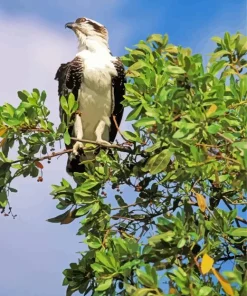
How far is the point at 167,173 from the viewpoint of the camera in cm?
448

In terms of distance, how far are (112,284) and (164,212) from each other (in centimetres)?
72

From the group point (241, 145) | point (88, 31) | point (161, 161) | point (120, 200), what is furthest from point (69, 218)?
point (88, 31)

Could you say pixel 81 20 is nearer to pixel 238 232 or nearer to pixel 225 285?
pixel 238 232

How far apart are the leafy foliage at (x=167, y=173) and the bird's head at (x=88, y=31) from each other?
1848 millimetres

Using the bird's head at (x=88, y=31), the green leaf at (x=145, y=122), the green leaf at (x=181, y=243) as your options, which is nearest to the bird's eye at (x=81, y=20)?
the bird's head at (x=88, y=31)

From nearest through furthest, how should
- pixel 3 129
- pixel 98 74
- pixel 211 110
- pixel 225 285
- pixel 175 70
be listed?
pixel 225 285 < pixel 211 110 < pixel 175 70 < pixel 3 129 < pixel 98 74

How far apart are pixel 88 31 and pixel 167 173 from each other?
9.93ft

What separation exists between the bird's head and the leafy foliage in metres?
1.85

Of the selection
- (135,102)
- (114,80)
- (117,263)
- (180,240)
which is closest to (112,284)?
(117,263)

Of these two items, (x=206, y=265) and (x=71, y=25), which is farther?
(x=71, y=25)

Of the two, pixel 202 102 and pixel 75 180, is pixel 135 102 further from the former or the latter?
pixel 75 180

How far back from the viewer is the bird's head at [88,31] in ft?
23.2

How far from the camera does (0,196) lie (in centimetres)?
478

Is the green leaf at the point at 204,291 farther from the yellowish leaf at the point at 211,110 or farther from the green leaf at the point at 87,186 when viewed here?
the green leaf at the point at 87,186
